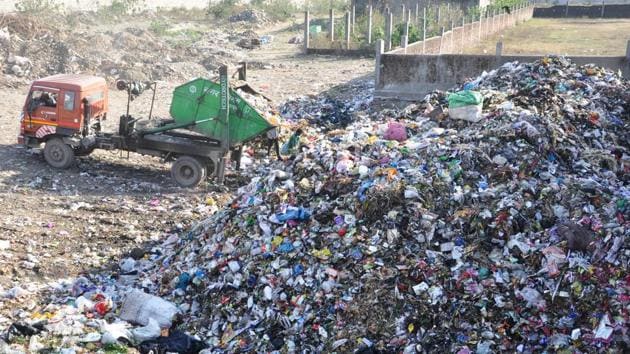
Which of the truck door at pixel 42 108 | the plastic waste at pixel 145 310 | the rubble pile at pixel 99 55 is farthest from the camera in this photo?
the rubble pile at pixel 99 55

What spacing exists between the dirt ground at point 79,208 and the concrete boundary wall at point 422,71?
4.98m

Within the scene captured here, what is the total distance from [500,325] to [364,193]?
2.00m

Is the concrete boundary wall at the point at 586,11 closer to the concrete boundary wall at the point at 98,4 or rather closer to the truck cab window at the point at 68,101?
the concrete boundary wall at the point at 98,4

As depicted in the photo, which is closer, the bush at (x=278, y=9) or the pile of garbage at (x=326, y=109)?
the pile of garbage at (x=326, y=109)

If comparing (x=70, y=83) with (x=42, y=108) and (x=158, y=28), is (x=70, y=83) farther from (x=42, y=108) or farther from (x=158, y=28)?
(x=158, y=28)

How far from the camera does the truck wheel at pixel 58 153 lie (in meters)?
10.5

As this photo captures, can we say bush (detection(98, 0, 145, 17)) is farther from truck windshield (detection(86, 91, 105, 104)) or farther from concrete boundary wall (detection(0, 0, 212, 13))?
truck windshield (detection(86, 91, 105, 104))

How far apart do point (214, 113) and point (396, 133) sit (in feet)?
10.3

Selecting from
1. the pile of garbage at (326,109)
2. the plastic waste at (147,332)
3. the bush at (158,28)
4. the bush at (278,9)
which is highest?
the bush at (278,9)

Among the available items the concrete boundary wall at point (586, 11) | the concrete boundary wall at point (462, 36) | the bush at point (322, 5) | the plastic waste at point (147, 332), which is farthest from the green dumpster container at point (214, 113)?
the concrete boundary wall at point (586, 11)

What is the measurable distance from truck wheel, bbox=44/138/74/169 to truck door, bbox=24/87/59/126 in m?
Result: 0.34

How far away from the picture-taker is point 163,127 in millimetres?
10305

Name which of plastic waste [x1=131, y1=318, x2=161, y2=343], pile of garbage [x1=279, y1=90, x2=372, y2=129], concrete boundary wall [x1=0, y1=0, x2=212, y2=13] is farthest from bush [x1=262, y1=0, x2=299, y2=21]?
plastic waste [x1=131, y1=318, x2=161, y2=343]

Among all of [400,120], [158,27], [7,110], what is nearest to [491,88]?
[400,120]
